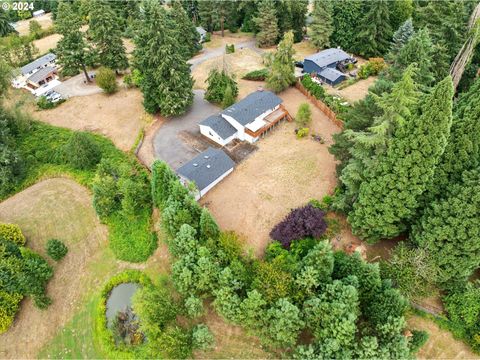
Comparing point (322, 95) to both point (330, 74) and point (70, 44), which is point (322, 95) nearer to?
point (330, 74)

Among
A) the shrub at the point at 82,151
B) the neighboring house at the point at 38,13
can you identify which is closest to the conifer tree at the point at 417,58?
the shrub at the point at 82,151

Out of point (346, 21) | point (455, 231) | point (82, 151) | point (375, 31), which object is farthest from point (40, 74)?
point (455, 231)

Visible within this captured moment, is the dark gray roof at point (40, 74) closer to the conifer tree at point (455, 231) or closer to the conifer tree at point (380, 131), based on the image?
the conifer tree at point (380, 131)

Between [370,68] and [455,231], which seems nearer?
[455,231]

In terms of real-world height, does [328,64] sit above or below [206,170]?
above

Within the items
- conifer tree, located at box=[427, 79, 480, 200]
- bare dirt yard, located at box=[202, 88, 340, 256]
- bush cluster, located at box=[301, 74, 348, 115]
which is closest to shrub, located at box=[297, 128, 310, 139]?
bare dirt yard, located at box=[202, 88, 340, 256]

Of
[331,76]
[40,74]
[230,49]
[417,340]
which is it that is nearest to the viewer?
[417,340]

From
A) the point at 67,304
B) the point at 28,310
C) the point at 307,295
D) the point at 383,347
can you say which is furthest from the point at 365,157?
the point at 28,310
